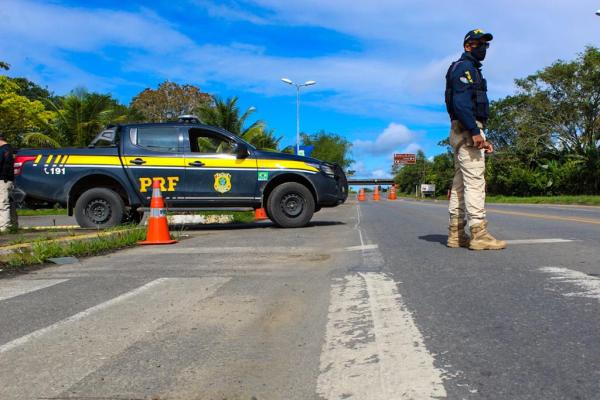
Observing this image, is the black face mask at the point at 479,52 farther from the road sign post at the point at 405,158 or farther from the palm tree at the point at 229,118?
the road sign post at the point at 405,158

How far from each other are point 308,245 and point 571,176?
146 feet

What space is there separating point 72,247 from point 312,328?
456 centimetres

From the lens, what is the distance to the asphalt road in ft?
7.93

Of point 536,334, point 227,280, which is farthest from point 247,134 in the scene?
point 536,334

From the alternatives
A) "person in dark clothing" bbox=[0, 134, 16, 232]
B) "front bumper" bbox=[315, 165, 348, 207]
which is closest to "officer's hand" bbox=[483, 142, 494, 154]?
"front bumper" bbox=[315, 165, 348, 207]

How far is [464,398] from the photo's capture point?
2.22 meters

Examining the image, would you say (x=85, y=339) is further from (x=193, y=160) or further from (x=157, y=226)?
(x=193, y=160)

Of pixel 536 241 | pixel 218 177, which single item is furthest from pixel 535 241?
pixel 218 177

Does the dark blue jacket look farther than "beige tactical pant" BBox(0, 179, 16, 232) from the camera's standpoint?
No

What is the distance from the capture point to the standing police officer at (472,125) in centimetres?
586

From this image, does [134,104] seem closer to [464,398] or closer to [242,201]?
[242,201]

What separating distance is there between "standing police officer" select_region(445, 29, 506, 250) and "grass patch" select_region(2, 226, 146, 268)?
467 cm

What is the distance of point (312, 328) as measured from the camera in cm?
Result: 328

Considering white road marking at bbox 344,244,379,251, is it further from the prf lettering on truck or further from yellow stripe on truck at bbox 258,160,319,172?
the prf lettering on truck
